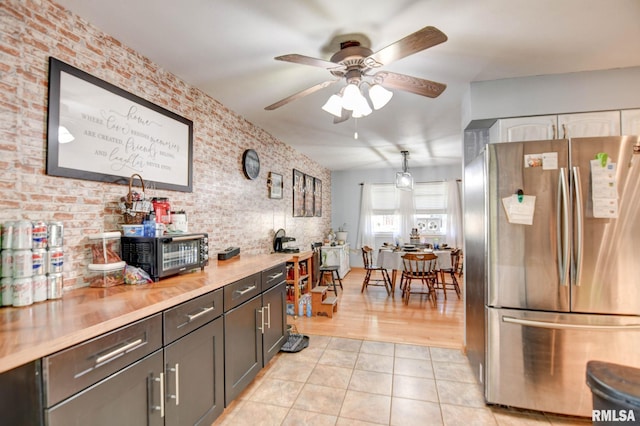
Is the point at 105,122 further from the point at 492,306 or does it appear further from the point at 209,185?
the point at 492,306

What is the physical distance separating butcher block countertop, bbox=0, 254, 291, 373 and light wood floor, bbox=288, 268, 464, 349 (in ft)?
6.70

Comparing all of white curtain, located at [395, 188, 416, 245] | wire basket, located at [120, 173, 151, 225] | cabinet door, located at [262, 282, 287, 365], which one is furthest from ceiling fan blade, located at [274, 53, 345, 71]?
white curtain, located at [395, 188, 416, 245]

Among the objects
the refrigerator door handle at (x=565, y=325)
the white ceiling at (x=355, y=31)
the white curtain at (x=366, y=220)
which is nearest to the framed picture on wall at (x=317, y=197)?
the white curtain at (x=366, y=220)

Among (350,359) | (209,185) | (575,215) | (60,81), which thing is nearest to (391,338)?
(350,359)

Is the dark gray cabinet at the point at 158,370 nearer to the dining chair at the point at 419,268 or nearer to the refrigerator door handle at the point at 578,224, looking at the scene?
the refrigerator door handle at the point at 578,224

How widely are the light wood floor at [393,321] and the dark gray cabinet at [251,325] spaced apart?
954mm

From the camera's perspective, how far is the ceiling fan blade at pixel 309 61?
169cm

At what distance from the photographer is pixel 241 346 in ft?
6.96

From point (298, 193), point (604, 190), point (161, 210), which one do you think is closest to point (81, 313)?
point (161, 210)

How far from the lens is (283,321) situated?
9.45 ft

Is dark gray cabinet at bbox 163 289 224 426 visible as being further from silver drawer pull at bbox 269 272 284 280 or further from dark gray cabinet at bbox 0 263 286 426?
silver drawer pull at bbox 269 272 284 280

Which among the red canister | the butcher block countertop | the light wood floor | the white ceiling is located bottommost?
the light wood floor

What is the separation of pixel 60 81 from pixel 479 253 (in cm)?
287

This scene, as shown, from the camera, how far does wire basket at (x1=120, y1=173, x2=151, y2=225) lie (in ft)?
6.35
